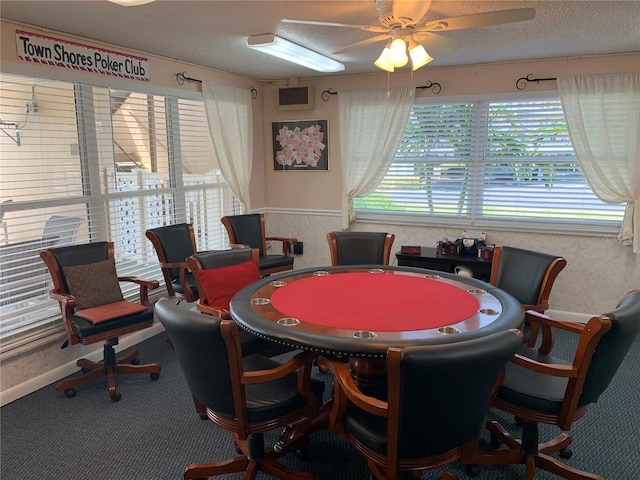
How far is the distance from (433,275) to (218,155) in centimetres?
263

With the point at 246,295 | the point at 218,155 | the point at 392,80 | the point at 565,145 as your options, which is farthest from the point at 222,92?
the point at 565,145

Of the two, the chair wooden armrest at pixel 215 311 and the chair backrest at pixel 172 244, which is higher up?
the chair backrest at pixel 172 244

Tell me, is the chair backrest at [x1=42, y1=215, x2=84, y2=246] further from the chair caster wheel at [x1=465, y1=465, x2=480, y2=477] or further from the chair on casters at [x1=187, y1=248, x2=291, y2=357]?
the chair caster wheel at [x1=465, y1=465, x2=480, y2=477]

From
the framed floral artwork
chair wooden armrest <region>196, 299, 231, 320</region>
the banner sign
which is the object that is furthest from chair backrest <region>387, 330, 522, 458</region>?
the framed floral artwork

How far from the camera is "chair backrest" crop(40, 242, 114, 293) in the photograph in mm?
3201

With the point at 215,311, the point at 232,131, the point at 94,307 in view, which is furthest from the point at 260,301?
A: the point at 232,131

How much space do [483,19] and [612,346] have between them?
1.60 meters

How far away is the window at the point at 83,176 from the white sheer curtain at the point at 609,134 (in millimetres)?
3474

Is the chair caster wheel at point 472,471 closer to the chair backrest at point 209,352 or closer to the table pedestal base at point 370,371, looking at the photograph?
the table pedestal base at point 370,371

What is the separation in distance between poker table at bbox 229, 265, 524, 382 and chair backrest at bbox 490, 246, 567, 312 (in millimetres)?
349

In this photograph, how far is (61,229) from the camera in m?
3.51

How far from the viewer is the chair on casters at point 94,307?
122 inches

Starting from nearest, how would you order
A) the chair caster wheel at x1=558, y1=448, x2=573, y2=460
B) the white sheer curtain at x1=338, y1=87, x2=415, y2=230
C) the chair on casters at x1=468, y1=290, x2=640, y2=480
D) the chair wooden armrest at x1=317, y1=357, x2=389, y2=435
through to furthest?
the chair wooden armrest at x1=317, y1=357, x2=389, y2=435, the chair on casters at x1=468, y1=290, x2=640, y2=480, the chair caster wheel at x1=558, y1=448, x2=573, y2=460, the white sheer curtain at x1=338, y1=87, x2=415, y2=230

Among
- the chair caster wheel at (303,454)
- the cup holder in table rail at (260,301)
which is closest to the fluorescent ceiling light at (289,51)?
the cup holder in table rail at (260,301)
